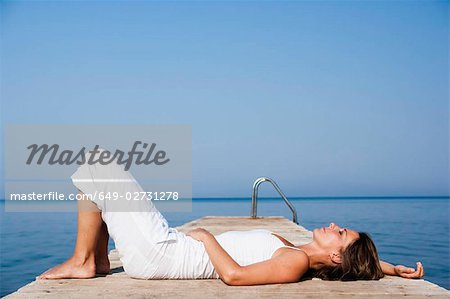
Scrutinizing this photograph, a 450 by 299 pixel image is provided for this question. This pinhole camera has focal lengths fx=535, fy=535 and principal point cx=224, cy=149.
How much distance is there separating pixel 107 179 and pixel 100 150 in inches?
6.8

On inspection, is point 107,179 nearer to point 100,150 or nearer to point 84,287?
point 100,150

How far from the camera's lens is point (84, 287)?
3051 mm

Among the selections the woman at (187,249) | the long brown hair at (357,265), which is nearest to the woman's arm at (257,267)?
the woman at (187,249)

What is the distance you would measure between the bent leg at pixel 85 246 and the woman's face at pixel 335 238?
131cm

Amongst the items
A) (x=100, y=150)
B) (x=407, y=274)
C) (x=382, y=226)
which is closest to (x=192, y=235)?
(x=100, y=150)

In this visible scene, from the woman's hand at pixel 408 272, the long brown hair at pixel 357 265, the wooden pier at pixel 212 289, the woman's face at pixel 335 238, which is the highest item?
the woman's face at pixel 335 238

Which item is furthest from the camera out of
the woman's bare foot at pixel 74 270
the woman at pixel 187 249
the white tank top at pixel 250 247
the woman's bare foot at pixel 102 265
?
the woman's bare foot at pixel 102 265

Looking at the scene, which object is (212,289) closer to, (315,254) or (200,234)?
(200,234)

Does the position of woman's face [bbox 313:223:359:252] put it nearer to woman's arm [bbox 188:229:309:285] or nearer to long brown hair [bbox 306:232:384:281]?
long brown hair [bbox 306:232:384:281]

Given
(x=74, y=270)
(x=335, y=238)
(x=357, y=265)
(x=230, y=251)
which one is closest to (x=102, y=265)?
(x=74, y=270)

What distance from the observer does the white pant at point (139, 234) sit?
3.07 m

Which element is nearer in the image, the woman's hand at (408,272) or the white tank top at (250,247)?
the white tank top at (250,247)

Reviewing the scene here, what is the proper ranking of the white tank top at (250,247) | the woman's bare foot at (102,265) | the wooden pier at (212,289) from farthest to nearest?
1. the woman's bare foot at (102,265)
2. the white tank top at (250,247)
3. the wooden pier at (212,289)

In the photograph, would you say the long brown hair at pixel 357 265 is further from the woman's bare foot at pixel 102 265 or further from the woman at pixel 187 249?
the woman's bare foot at pixel 102 265
